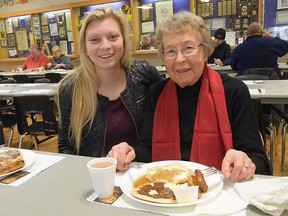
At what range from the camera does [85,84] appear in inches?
62.8

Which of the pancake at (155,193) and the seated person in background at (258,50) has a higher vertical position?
the seated person in background at (258,50)

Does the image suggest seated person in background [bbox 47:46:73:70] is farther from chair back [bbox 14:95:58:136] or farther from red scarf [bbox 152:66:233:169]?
red scarf [bbox 152:66:233:169]

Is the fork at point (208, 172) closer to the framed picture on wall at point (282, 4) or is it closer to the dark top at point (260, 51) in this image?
the dark top at point (260, 51)

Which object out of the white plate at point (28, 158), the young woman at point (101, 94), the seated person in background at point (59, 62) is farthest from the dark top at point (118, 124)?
the seated person in background at point (59, 62)

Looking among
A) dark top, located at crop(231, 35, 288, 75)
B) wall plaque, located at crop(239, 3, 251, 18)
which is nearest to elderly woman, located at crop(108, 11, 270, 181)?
dark top, located at crop(231, 35, 288, 75)

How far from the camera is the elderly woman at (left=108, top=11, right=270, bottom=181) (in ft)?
4.10

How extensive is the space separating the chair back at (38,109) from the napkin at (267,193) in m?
2.21

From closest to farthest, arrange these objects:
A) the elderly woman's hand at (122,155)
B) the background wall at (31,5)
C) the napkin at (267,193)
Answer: the napkin at (267,193) → the elderly woman's hand at (122,155) → the background wall at (31,5)

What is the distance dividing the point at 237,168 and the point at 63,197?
22.0 inches

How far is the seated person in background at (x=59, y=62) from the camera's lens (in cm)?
683

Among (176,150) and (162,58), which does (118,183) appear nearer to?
(176,150)

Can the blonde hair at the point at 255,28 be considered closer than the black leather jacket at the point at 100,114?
No

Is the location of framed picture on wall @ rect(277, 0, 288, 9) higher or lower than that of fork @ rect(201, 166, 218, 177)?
higher

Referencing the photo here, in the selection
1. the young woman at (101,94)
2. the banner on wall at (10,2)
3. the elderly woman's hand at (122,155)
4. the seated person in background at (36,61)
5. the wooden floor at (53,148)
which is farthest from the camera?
the banner on wall at (10,2)
